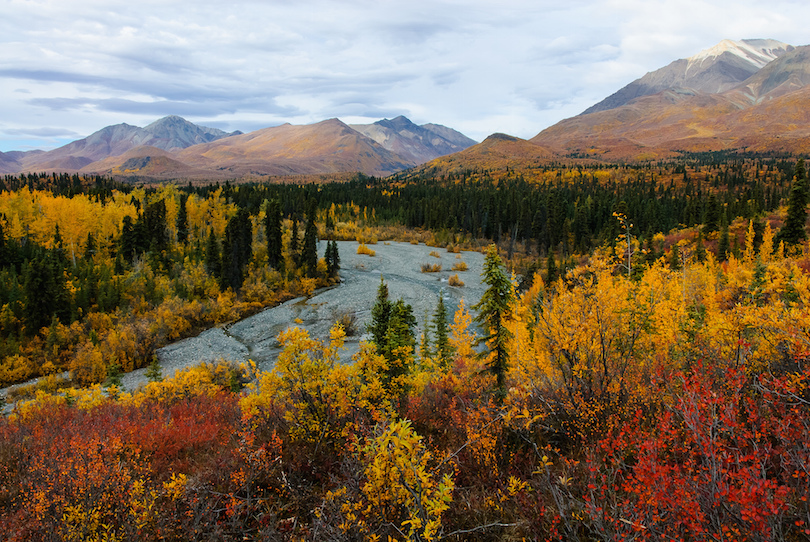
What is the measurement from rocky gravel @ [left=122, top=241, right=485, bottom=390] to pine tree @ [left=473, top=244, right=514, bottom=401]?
37.9 feet

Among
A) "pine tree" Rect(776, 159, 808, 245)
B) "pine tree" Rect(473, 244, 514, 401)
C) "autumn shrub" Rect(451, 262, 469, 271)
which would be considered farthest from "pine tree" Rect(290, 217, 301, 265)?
"pine tree" Rect(776, 159, 808, 245)

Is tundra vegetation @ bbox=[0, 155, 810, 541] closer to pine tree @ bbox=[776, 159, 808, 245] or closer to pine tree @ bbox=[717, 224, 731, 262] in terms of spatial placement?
pine tree @ bbox=[776, 159, 808, 245]

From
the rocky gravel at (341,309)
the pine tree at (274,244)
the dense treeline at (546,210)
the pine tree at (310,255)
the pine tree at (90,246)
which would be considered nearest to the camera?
the rocky gravel at (341,309)

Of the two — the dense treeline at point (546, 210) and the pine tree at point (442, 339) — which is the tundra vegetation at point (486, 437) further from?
the dense treeline at point (546, 210)

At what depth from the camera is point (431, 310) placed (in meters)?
44.1

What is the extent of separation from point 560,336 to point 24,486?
1272 cm

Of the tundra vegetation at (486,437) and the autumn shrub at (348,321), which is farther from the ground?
the tundra vegetation at (486,437)

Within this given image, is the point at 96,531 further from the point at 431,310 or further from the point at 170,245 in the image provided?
the point at 170,245

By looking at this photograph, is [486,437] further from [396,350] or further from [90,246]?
[90,246]

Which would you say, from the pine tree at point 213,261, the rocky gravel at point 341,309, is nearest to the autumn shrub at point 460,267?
the rocky gravel at point 341,309

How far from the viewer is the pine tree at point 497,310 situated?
15325mm

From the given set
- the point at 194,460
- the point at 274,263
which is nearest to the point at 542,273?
the point at 274,263

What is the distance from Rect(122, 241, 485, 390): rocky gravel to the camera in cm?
3594

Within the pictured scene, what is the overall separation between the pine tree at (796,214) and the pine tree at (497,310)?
42.4 meters
